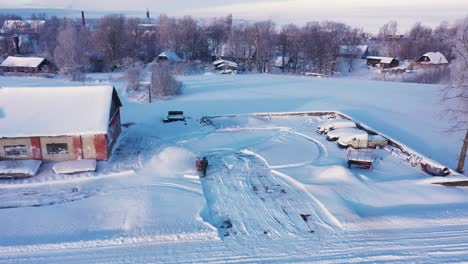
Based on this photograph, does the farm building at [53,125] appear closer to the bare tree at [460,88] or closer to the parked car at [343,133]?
the parked car at [343,133]

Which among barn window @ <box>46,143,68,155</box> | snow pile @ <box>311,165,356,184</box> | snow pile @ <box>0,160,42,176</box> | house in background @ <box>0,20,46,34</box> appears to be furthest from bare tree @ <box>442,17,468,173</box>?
house in background @ <box>0,20,46,34</box>

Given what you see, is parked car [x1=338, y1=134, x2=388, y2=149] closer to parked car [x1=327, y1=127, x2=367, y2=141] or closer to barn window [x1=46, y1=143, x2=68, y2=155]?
parked car [x1=327, y1=127, x2=367, y2=141]

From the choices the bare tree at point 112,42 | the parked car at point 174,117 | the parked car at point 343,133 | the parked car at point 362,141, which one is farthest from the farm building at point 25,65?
the parked car at point 362,141

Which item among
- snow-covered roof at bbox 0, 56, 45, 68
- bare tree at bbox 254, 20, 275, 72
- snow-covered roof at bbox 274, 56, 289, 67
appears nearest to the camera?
snow-covered roof at bbox 0, 56, 45, 68

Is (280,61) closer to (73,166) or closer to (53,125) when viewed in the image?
(53,125)

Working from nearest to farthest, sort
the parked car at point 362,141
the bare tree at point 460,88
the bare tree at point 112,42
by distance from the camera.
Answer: the bare tree at point 460,88, the parked car at point 362,141, the bare tree at point 112,42

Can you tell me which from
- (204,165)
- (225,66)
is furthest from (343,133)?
(225,66)

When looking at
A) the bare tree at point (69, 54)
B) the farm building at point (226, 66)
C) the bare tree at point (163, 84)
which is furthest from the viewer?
the farm building at point (226, 66)
